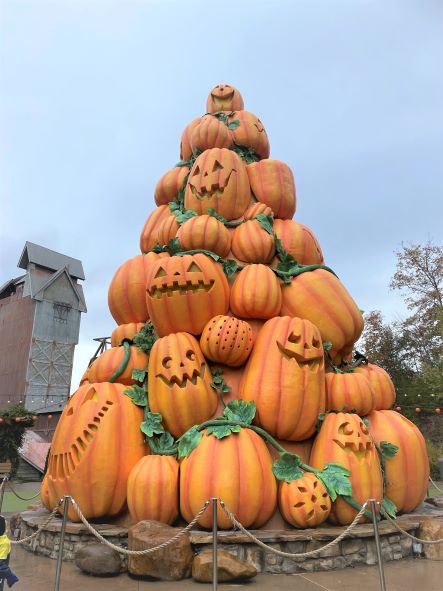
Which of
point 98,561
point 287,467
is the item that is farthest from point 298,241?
point 98,561

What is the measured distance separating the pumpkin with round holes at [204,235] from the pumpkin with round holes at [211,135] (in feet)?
8.46

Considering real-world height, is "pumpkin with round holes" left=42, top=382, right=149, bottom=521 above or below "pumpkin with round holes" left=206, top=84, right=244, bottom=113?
below

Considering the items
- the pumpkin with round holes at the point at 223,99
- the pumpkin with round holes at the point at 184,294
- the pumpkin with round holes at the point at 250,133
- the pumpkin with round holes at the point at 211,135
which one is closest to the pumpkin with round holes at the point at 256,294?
the pumpkin with round holes at the point at 184,294

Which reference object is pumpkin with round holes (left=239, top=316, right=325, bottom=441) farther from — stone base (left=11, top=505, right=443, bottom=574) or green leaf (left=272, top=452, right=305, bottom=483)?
stone base (left=11, top=505, right=443, bottom=574)

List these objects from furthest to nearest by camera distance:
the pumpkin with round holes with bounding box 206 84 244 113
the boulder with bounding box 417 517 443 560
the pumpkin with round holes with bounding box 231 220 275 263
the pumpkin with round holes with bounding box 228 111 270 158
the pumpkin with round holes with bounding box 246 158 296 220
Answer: the pumpkin with round holes with bounding box 206 84 244 113 < the pumpkin with round holes with bounding box 228 111 270 158 < the pumpkin with round holes with bounding box 246 158 296 220 < the pumpkin with round holes with bounding box 231 220 275 263 < the boulder with bounding box 417 517 443 560

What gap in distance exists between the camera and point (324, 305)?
732 cm

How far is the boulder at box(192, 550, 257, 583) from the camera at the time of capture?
462 centimetres

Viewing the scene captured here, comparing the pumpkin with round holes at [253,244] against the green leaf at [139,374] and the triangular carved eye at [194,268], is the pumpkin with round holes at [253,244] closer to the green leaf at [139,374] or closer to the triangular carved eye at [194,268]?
the triangular carved eye at [194,268]

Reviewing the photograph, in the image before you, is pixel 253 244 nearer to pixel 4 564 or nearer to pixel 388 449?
pixel 388 449

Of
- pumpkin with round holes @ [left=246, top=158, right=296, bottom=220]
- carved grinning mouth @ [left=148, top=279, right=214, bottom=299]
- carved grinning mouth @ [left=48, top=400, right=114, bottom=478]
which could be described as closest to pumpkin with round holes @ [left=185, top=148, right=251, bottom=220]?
pumpkin with round holes @ [left=246, top=158, right=296, bottom=220]

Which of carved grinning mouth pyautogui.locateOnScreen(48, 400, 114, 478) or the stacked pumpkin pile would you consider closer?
the stacked pumpkin pile

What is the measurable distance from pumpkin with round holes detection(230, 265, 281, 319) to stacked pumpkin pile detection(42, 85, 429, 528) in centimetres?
2

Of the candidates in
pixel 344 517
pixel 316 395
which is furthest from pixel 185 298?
pixel 344 517

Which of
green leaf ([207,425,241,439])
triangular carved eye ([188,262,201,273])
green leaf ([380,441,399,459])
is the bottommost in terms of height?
green leaf ([380,441,399,459])
